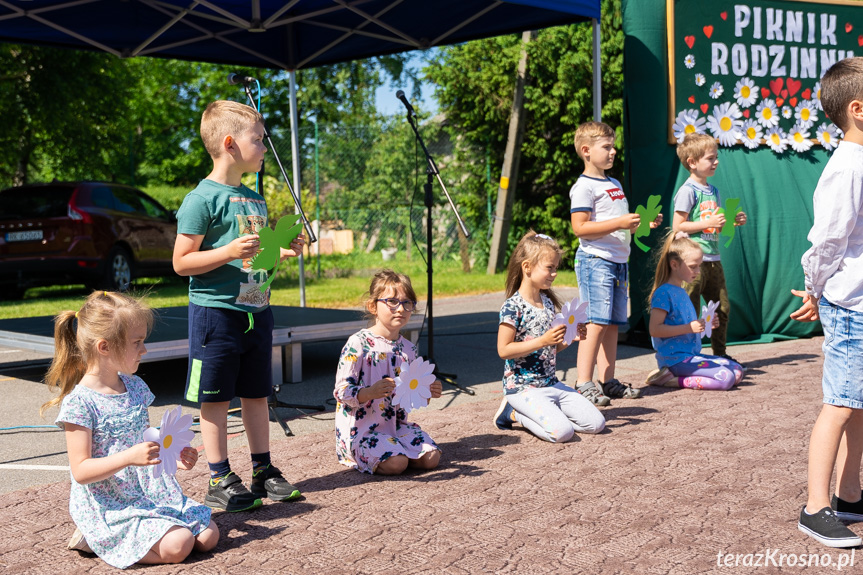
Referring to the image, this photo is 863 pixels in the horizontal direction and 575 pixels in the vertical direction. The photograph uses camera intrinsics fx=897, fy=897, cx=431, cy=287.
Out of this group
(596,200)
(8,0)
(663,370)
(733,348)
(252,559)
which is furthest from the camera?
(733,348)

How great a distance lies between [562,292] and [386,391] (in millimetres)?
9203

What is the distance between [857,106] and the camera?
10.4ft

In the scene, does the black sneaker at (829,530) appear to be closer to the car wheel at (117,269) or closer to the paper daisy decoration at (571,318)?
the paper daisy decoration at (571,318)

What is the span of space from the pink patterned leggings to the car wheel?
943 centimetres

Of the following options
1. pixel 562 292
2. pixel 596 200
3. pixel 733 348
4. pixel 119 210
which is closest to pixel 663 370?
pixel 596 200

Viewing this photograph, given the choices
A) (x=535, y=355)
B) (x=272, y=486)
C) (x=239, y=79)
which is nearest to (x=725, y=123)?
(x=535, y=355)

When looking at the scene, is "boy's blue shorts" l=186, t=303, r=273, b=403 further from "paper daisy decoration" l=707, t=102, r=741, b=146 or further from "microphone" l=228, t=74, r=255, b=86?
"paper daisy decoration" l=707, t=102, r=741, b=146

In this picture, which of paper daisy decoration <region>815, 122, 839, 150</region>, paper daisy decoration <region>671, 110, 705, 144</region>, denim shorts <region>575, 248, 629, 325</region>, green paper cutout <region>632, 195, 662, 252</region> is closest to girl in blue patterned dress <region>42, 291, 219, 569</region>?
denim shorts <region>575, 248, 629, 325</region>

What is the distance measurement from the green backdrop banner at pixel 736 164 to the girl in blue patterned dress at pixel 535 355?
9.97 feet

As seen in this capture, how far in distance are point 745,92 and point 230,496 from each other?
6.38m

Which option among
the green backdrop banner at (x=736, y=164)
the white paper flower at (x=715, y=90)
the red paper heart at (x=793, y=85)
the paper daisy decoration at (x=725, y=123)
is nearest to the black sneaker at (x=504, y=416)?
the green backdrop banner at (x=736, y=164)

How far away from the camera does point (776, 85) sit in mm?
8266

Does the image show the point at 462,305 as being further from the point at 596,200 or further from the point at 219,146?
the point at 219,146

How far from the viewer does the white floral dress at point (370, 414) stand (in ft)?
13.7
